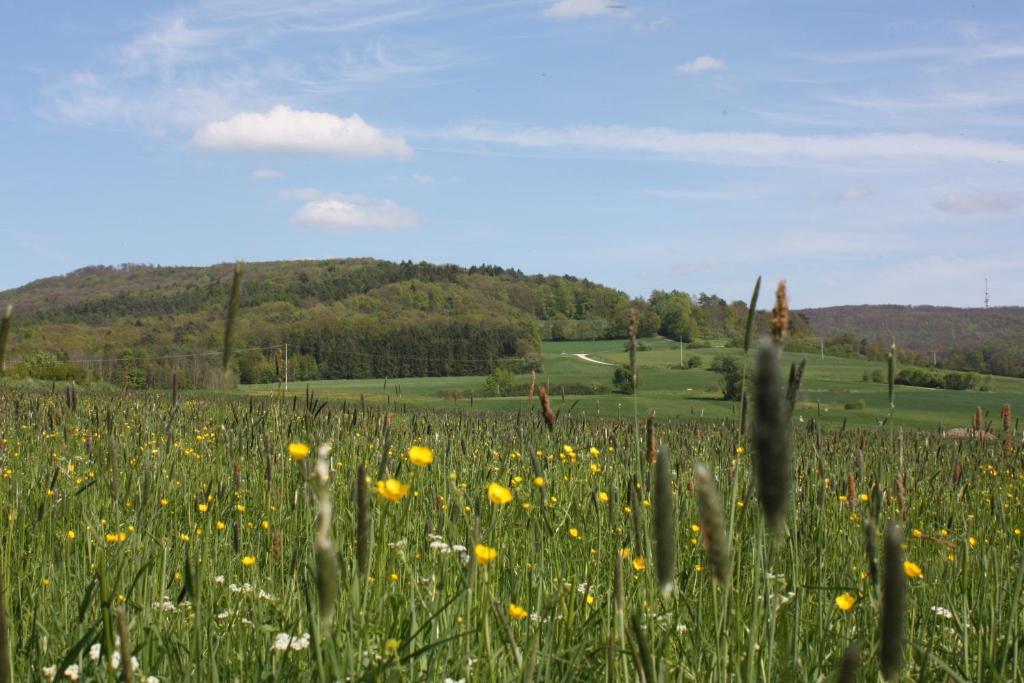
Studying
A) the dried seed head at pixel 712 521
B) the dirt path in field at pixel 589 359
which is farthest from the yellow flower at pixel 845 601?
the dirt path in field at pixel 589 359

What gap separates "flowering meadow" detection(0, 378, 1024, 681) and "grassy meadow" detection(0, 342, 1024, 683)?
1cm

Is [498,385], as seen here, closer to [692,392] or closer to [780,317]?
[692,392]

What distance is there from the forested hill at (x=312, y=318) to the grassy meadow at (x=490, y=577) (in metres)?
28.4

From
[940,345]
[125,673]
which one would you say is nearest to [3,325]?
[125,673]

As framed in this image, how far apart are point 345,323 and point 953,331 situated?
63868mm

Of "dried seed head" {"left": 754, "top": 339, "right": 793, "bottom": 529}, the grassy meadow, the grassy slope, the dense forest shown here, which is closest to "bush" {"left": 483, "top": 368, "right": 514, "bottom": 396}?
the grassy slope

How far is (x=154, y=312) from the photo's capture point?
122562 millimetres

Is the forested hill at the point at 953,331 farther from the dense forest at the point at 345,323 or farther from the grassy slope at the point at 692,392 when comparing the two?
the grassy slope at the point at 692,392

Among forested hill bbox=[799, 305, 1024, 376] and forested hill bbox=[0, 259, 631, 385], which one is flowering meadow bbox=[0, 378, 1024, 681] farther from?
forested hill bbox=[799, 305, 1024, 376]

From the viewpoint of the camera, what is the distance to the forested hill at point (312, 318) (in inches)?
2554

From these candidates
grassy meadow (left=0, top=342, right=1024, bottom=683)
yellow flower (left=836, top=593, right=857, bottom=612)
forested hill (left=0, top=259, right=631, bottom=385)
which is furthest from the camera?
forested hill (left=0, top=259, right=631, bottom=385)

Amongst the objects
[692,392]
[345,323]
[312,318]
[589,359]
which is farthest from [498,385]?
[312,318]

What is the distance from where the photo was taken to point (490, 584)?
264 cm

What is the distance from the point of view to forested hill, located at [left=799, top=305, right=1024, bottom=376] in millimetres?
70750
